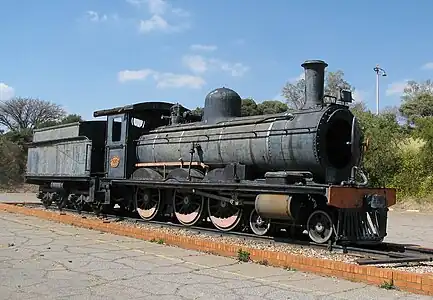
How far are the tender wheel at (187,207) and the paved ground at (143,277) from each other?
113 inches

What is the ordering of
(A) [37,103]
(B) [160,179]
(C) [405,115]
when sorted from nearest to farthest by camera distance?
(B) [160,179] → (C) [405,115] → (A) [37,103]

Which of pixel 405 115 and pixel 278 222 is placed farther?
pixel 405 115

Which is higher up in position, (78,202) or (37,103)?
(37,103)

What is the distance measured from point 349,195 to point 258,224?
255 cm

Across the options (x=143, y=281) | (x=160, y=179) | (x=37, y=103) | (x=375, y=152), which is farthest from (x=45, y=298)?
(x=37, y=103)

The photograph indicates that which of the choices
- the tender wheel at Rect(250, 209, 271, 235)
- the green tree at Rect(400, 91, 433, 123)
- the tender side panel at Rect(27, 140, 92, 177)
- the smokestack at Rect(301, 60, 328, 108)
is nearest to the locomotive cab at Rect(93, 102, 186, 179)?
the tender side panel at Rect(27, 140, 92, 177)

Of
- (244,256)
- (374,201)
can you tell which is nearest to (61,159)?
(244,256)

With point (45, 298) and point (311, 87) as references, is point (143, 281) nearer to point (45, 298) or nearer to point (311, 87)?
point (45, 298)

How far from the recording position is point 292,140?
10.7 meters

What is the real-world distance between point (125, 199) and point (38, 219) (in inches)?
103

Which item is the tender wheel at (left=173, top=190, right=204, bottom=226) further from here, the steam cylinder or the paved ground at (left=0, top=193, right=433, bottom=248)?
the paved ground at (left=0, top=193, right=433, bottom=248)

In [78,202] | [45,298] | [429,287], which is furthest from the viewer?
[78,202]

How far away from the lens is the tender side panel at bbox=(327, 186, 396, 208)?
9.41m

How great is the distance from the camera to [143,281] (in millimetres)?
6934
